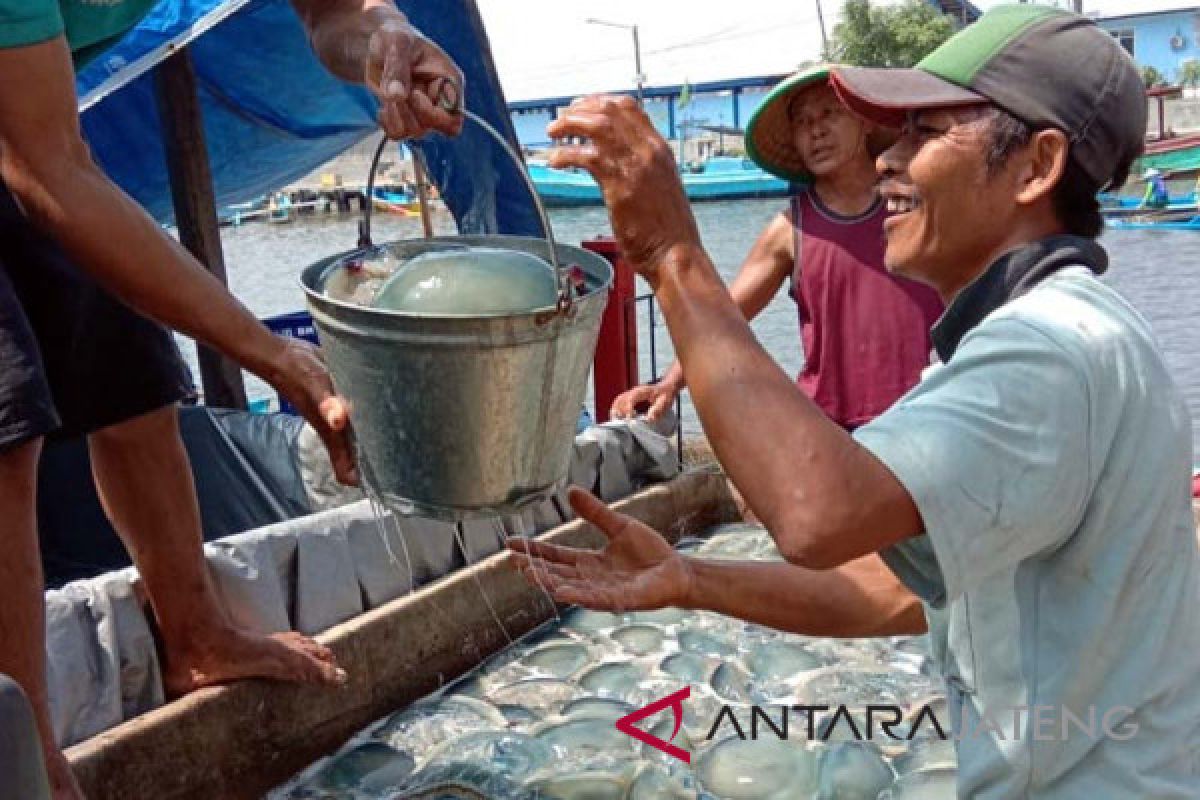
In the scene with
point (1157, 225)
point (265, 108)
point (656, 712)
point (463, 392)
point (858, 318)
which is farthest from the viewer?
point (1157, 225)

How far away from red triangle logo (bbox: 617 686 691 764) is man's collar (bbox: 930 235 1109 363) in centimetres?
189

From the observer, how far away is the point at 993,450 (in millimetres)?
1389

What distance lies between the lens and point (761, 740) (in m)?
3.31

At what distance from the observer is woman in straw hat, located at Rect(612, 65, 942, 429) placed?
3926 millimetres

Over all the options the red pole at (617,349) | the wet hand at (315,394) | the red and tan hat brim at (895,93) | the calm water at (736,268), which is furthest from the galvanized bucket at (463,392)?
the red pole at (617,349)

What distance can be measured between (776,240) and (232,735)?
2.41 m

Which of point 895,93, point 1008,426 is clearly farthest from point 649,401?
point 1008,426

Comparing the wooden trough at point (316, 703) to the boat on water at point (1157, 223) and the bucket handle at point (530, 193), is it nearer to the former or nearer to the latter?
the bucket handle at point (530, 193)

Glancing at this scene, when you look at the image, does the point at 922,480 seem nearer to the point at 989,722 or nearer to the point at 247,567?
the point at 989,722

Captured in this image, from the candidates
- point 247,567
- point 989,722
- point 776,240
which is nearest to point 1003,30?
point 989,722

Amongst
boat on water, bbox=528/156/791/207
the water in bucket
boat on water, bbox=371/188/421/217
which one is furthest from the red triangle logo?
boat on water, bbox=528/156/791/207

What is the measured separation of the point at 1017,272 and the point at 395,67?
1132 millimetres

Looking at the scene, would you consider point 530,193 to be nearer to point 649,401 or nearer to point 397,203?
point 649,401

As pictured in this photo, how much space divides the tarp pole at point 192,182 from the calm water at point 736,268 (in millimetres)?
835
